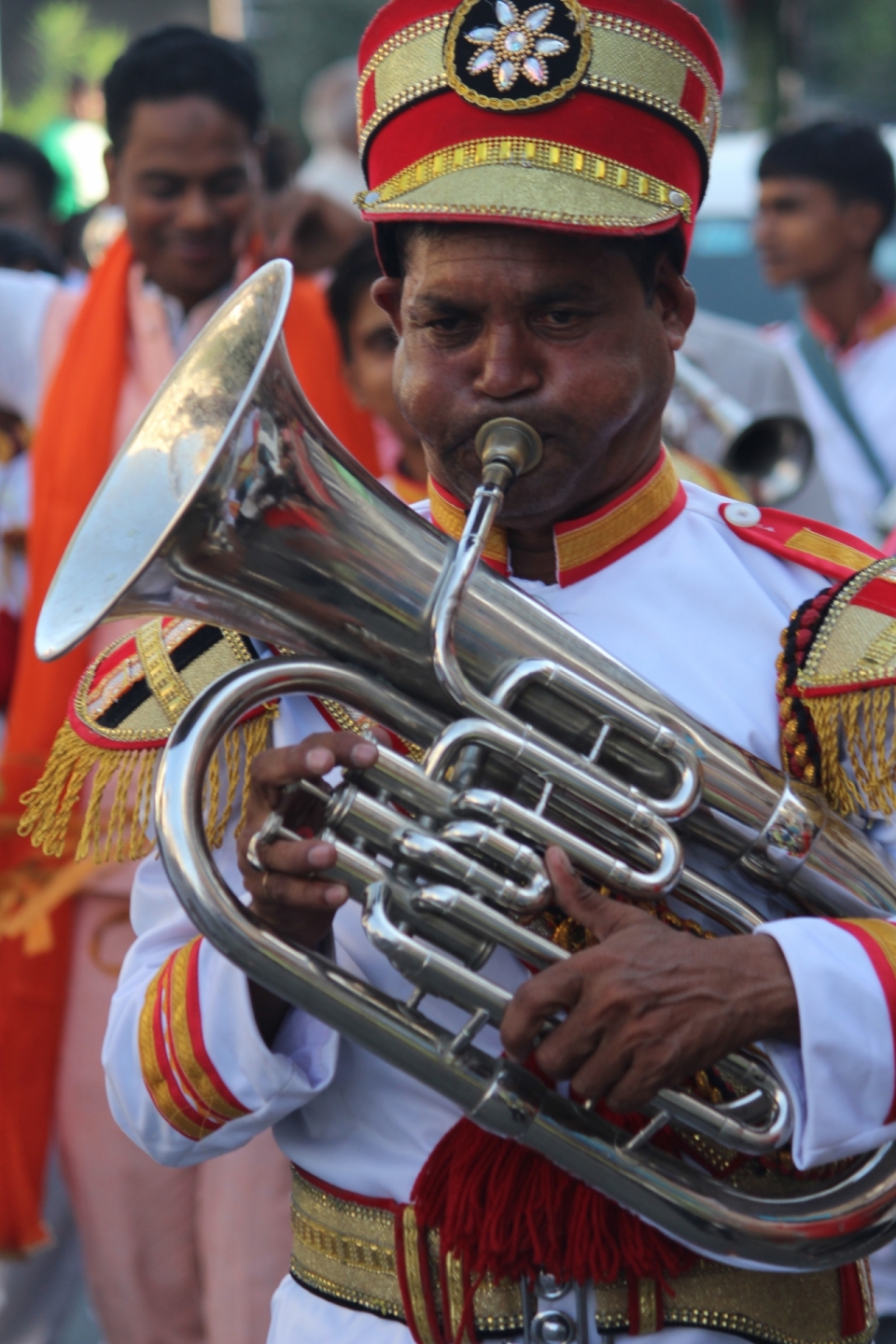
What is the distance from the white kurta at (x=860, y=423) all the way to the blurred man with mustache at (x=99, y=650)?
6.43 feet

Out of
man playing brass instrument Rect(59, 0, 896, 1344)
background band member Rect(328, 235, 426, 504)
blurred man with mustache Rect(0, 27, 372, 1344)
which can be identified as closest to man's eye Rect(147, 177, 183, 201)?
blurred man with mustache Rect(0, 27, 372, 1344)

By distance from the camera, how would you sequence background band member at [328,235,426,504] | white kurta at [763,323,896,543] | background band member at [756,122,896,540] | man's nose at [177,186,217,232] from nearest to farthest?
man's nose at [177,186,217,232]
background band member at [328,235,426,504]
white kurta at [763,323,896,543]
background band member at [756,122,896,540]

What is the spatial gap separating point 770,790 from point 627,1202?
17.7 inches

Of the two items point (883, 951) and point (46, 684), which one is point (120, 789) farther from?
point (46, 684)

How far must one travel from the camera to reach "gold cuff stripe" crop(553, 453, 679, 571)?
2115 millimetres

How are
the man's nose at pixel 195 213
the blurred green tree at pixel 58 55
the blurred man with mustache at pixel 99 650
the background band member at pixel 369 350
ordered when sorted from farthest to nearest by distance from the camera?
1. the blurred green tree at pixel 58 55
2. the background band member at pixel 369 350
3. the man's nose at pixel 195 213
4. the blurred man with mustache at pixel 99 650

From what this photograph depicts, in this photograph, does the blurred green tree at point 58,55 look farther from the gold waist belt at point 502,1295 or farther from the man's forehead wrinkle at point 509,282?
the gold waist belt at point 502,1295

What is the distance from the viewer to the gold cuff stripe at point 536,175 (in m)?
1.93

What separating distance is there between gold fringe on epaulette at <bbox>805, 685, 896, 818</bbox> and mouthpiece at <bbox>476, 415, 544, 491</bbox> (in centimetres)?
42

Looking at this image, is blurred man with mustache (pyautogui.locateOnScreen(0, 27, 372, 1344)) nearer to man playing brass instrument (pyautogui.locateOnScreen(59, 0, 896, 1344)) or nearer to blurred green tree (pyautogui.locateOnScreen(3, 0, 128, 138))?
man playing brass instrument (pyautogui.locateOnScreen(59, 0, 896, 1344))

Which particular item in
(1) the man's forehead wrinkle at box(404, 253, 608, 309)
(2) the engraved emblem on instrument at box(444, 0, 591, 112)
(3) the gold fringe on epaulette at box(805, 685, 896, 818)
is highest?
(2) the engraved emblem on instrument at box(444, 0, 591, 112)

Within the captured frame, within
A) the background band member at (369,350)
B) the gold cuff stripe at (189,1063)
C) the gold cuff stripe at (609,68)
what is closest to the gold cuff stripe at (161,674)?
the gold cuff stripe at (189,1063)

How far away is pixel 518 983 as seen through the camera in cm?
198

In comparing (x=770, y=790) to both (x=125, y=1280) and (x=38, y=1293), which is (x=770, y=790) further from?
(x=38, y=1293)
